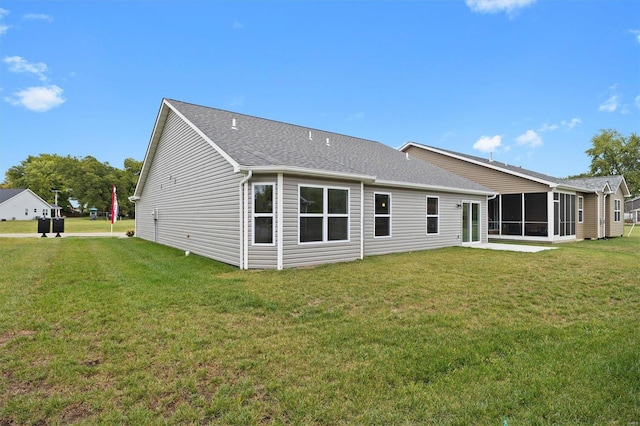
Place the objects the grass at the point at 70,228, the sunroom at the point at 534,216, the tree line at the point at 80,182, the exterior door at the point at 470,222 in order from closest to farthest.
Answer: the exterior door at the point at 470,222 → the sunroom at the point at 534,216 → the grass at the point at 70,228 → the tree line at the point at 80,182

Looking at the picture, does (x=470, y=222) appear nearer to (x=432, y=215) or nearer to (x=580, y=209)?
(x=432, y=215)

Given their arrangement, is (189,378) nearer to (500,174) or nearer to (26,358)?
(26,358)

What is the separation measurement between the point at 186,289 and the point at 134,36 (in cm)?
1359

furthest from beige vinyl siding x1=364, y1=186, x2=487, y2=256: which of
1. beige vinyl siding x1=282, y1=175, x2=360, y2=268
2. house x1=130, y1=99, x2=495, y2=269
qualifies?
beige vinyl siding x1=282, y1=175, x2=360, y2=268

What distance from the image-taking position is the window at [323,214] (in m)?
8.59

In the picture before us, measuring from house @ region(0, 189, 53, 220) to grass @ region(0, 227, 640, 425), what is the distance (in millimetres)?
56372

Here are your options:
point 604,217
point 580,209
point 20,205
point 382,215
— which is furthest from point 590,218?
point 20,205

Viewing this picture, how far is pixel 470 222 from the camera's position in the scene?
14.8m

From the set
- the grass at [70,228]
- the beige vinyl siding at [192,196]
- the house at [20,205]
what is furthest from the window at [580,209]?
the house at [20,205]

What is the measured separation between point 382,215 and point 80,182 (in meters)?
59.6

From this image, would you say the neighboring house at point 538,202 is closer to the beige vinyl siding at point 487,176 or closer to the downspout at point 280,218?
the beige vinyl siding at point 487,176

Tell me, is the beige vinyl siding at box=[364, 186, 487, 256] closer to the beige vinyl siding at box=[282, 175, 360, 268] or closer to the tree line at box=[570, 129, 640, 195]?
the beige vinyl siding at box=[282, 175, 360, 268]

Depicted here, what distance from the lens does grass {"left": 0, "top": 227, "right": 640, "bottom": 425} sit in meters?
2.50

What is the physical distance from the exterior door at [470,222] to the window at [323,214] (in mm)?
7556
